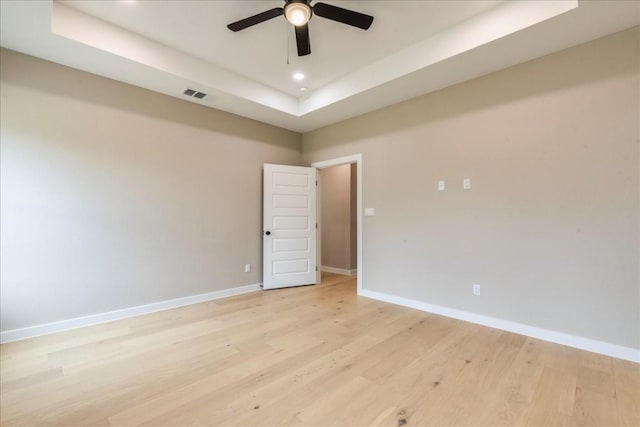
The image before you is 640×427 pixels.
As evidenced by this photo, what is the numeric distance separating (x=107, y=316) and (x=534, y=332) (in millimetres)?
4551

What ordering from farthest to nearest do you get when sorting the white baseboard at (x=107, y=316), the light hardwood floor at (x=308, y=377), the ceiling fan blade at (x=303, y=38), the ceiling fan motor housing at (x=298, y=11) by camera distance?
1. the white baseboard at (x=107, y=316)
2. the ceiling fan blade at (x=303, y=38)
3. the ceiling fan motor housing at (x=298, y=11)
4. the light hardwood floor at (x=308, y=377)

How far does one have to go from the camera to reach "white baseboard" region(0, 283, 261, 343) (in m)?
2.81

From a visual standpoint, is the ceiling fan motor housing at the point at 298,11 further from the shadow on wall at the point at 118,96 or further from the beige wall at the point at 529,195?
the shadow on wall at the point at 118,96

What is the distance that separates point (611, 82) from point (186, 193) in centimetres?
466

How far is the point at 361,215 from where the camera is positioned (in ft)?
14.6

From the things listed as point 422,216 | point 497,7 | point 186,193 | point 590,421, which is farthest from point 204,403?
point 497,7

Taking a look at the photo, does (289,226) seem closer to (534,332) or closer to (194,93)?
(194,93)

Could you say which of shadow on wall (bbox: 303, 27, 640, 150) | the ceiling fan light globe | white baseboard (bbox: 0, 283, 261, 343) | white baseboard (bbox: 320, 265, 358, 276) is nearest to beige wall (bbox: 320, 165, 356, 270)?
white baseboard (bbox: 320, 265, 358, 276)

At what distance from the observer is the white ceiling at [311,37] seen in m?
2.46

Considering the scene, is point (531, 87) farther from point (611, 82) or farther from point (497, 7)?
point (497, 7)

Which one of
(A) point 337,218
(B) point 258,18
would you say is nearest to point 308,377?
(B) point 258,18

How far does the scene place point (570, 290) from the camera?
270 cm

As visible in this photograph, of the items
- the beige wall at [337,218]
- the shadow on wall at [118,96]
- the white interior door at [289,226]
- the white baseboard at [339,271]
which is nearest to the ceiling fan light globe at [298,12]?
the shadow on wall at [118,96]

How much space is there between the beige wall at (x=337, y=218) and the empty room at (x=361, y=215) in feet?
5.37
